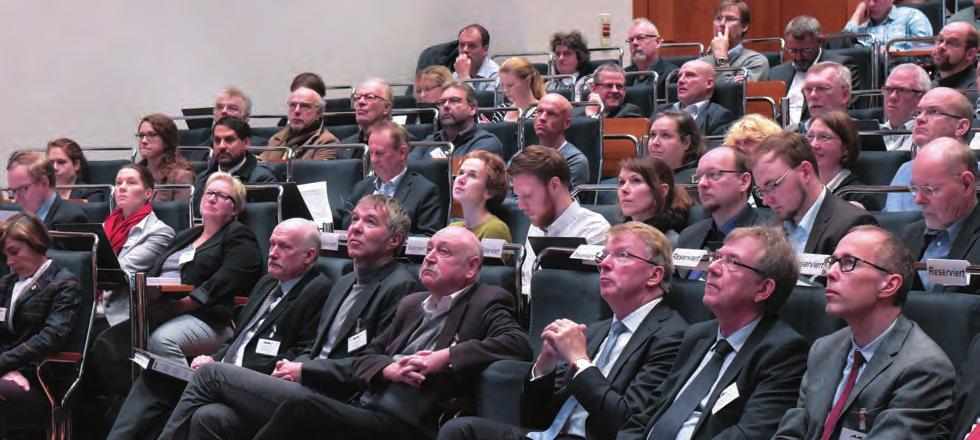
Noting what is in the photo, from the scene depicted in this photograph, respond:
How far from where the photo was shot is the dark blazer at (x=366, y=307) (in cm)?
463

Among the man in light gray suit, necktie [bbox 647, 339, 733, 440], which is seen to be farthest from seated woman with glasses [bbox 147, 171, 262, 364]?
the man in light gray suit

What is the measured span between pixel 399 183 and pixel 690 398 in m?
2.67

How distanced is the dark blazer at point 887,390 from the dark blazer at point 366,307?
1704mm

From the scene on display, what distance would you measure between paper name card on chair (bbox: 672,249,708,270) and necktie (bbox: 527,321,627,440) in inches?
9.5

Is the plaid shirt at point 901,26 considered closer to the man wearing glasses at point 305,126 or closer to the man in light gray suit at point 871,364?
the man wearing glasses at point 305,126

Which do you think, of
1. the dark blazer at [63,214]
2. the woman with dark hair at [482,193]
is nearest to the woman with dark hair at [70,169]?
the dark blazer at [63,214]

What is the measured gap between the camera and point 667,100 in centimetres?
789

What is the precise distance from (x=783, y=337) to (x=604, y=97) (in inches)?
169

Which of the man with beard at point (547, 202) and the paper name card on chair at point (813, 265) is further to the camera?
the man with beard at point (547, 202)

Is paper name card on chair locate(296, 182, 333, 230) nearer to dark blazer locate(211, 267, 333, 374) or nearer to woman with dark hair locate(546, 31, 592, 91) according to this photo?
dark blazer locate(211, 267, 333, 374)

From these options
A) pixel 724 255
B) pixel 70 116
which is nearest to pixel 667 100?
pixel 70 116

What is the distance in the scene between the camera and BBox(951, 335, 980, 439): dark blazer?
2961 mm

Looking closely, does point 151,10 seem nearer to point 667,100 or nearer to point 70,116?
point 70,116

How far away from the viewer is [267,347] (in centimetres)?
486
